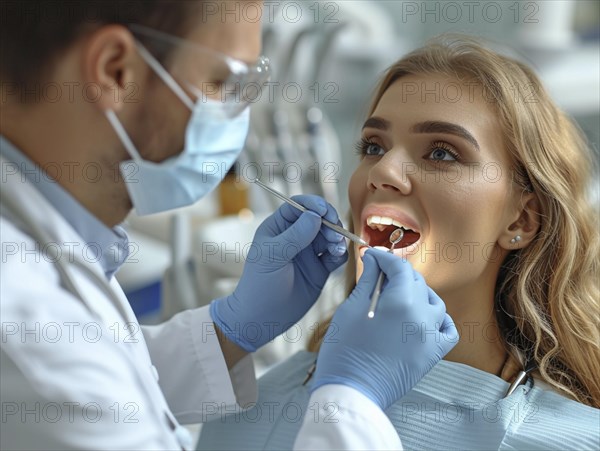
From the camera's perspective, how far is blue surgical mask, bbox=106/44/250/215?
98cm

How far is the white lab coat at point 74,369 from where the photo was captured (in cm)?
91

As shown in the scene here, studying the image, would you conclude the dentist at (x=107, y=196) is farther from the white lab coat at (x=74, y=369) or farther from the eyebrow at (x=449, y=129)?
the eyebrow at (x=449, y=129)

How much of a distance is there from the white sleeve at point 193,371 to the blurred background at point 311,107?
17.4 inches

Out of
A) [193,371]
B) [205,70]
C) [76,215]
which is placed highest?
[205,70]

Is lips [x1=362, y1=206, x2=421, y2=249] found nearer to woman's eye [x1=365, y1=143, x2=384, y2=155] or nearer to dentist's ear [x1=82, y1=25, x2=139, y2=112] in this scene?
woman's eye [x1=365, y1=143, x2=384, y2=155]

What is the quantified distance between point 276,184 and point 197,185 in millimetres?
1390

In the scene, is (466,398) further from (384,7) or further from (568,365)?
(384,7)

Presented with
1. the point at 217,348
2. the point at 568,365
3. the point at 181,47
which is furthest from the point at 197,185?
the point at 568,365

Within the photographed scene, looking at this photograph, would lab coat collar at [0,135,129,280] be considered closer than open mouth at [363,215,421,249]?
Yes

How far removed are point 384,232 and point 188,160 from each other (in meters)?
0.53

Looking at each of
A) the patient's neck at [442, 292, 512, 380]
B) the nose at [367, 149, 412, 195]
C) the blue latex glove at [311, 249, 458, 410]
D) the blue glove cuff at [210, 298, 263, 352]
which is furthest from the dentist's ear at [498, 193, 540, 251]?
the blue glove cuff at [210, 298, 263, 352]

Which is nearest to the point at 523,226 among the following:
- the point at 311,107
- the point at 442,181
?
the point at 442,181

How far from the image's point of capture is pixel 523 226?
4.88 ft

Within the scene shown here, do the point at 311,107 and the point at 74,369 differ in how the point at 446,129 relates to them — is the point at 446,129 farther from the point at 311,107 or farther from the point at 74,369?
the point at 311,107
